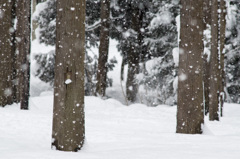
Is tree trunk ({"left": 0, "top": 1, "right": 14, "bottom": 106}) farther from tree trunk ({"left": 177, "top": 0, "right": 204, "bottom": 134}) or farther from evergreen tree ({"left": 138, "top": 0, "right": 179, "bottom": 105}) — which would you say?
evergreen tree ({"left": 138, "top": 0, "right": 179, "bottom": 105})

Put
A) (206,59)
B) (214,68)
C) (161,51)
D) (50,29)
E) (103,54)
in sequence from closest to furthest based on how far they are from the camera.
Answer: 1. (214,68)
2. (206,59)
3. (103,54)
4. (50,29)
5. (161,51)

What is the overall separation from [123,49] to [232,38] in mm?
5484

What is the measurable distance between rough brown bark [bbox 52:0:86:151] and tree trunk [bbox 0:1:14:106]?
278 inches

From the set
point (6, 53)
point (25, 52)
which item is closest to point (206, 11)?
point (25, 52)

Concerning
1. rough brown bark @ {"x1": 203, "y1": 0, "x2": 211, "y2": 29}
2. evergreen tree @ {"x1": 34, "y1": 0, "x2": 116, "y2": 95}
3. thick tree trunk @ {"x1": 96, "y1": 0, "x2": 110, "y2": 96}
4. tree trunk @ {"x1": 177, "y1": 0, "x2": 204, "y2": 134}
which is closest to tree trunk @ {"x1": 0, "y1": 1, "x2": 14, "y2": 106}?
thick tree trunk @ {"x1": 96, "y1": 0, "x2": 110, "y2": 96}

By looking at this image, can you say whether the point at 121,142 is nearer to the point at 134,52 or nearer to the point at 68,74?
the point at 68,74

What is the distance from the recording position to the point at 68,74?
4629mm

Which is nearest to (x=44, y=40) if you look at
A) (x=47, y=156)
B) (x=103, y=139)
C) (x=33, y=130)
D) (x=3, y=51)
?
(x=3, y=51)

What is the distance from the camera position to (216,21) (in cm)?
1119

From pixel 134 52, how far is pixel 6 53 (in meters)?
8.62

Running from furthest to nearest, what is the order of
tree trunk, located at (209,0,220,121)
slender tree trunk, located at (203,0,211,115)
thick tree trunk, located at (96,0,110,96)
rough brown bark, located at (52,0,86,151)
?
1. thick tree trunk, located at (96,0,110,96)
2. slender tree trunk, located at (203,0,211,115)
3. tree trunk, located at (209,0,220,121)
4. rough brown bark, located at (52,0,86,151)

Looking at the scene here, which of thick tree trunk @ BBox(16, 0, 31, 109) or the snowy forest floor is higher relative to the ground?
thick tree trunk @ BBox(16, 0, 31, 109)

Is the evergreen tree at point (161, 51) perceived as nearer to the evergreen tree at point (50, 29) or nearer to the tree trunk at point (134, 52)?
the tree trunk at point (134, 52)

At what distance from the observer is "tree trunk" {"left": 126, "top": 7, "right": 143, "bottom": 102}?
18.6 metres
